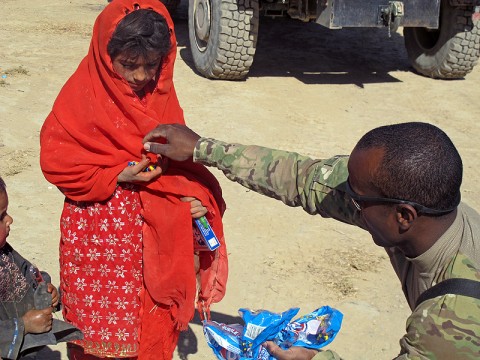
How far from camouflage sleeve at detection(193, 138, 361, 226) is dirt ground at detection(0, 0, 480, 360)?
4.87 ft

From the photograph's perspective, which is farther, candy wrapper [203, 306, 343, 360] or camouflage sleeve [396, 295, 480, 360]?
candy wrapper [203, 306, 343, 360]

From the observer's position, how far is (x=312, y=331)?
124 inches

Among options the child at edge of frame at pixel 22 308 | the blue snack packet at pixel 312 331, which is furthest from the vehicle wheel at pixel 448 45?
the child at edge of frame at pixel 22 308

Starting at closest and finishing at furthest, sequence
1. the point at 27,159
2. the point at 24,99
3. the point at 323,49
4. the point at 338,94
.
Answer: the point at 27,159, the point at 24,99, the point at 338,94, the point at 323,49

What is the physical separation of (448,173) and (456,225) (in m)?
0.19

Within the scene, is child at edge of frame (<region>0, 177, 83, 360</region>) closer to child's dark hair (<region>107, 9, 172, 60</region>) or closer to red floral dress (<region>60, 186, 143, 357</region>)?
red floral dress (<region>60, 186, 143, 357</region>)

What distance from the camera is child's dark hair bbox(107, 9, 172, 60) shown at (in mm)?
3082

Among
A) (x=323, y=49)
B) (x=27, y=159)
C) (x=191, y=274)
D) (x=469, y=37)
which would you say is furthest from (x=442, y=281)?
(x=323, y=49)

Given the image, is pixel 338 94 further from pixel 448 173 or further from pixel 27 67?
pixel 448 173

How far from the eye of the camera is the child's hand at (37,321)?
116 inches

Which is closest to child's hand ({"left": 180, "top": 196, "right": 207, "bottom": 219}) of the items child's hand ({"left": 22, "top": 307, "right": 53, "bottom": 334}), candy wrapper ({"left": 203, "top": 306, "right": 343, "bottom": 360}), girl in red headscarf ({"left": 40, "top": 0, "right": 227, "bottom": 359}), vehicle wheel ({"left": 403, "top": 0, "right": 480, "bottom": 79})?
girl in red headscarf ({"left": 40, "top": 0, "right": 227, "bottom": 359})

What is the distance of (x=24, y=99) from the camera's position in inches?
303

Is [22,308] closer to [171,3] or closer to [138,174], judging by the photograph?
[138,174]

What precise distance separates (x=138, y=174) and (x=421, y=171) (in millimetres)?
1317
